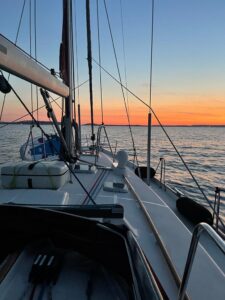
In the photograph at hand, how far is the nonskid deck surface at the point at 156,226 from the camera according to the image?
187 centimetres

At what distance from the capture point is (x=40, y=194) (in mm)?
3186

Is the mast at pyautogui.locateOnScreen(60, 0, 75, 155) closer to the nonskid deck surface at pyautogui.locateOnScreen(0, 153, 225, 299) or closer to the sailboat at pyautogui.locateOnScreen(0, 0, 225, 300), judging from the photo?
the nonskid deck surface at pyautogui.locateOnScreen(0, 153, 225, 299)

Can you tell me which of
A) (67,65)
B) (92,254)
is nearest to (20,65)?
(92,254)

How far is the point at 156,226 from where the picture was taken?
2748 millimetres

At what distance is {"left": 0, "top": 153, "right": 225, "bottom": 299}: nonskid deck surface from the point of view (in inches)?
73.8

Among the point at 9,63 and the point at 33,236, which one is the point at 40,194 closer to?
the point at 33,236

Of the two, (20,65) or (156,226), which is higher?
(20,65)

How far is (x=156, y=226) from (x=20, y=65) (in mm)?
1911

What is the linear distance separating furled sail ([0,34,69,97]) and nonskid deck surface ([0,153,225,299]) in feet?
4.27

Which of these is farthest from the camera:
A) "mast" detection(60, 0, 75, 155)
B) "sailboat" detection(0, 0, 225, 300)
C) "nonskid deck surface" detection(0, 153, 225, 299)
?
"mast" detection(60, 0, 75, 155)

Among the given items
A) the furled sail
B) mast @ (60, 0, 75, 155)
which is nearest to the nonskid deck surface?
mast @ (60, 0, 75, 155)

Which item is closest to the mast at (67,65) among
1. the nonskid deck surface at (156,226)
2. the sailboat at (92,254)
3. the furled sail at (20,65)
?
the nonskid deck surface at (156,226)

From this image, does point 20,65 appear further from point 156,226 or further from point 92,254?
point 156,226

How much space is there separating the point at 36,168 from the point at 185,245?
2047 millimetres
